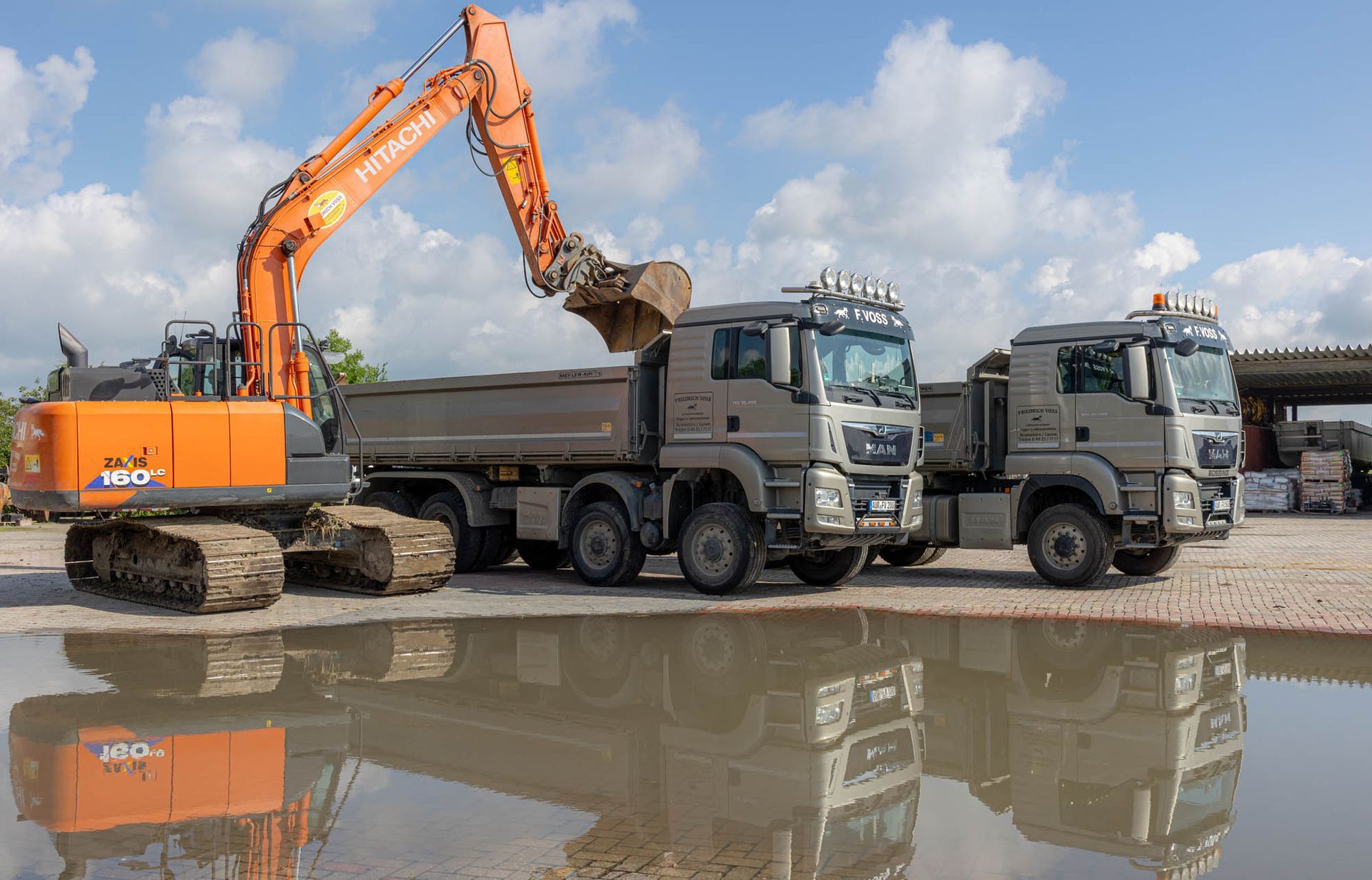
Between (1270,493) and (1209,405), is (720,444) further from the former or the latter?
(1270,493)

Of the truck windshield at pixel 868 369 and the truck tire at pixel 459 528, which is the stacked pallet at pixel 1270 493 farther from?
the truck tire at pixel 459 528

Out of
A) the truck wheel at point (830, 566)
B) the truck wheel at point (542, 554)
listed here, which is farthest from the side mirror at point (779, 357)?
the truck wheel at point (542, 554)

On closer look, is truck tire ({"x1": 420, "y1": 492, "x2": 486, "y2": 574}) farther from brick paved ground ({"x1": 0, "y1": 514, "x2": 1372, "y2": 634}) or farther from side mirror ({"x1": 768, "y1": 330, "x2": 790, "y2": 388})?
A: side mirror ({"x1": 768, "y1": 330, "x2": 790, "y2": 388})

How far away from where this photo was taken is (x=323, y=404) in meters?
14.1

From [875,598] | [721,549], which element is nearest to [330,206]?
[721,549]

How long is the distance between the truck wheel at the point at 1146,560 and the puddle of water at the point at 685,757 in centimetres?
570

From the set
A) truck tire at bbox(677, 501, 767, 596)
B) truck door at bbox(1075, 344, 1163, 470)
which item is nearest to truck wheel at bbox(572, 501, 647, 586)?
truck tire at bbox(677, 501, 767, 596)

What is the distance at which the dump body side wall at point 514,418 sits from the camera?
50.2 ft

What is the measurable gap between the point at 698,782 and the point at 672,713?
168 centimetres

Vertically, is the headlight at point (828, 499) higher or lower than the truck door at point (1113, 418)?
lower

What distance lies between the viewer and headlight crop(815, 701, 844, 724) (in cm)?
789

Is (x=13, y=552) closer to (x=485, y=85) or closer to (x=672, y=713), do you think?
(x=485, y=85)

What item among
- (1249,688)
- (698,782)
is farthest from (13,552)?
(1249,688)

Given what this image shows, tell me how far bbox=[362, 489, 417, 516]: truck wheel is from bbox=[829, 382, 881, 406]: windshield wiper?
7.29 meters
